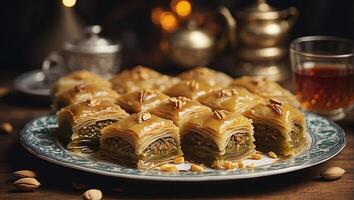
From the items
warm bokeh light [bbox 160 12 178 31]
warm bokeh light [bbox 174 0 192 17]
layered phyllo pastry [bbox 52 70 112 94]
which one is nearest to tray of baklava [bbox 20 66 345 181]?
layered phyllo pastry [bbox 52 70 112 94]

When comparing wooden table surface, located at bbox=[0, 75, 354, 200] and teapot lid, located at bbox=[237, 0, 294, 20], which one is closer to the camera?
wooden table surface, located at bbox=[0, 75, 354, 200]

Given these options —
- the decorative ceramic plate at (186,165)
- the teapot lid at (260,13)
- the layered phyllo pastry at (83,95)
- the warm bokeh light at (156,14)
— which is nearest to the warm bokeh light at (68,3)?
the warm bokeh light at (156,14)

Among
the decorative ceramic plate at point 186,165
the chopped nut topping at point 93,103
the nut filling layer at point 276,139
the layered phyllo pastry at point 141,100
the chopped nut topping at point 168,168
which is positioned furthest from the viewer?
the layered phyllo pastry at point 141,100

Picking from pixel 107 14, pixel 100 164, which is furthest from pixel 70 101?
pixel 107 14

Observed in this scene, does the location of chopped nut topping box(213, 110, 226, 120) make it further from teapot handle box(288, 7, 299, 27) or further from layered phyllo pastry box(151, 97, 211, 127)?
teapot handle box(288, 7, 299, 27)

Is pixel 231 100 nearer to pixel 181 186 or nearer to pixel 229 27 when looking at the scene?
pixel 181 186

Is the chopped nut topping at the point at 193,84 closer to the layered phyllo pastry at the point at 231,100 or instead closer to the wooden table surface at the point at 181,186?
the layered phyllo pastry at the point at 231,100

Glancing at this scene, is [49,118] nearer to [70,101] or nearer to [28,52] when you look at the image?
[70,101]

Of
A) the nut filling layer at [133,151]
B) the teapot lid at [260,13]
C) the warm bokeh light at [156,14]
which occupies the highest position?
the teapot lid at [260,13]
